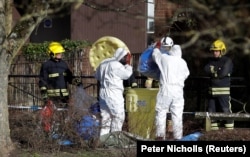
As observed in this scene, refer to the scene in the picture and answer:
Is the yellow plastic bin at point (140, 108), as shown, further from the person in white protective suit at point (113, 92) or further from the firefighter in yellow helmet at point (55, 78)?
the firefighter in yellow helmet at point (55, 78)

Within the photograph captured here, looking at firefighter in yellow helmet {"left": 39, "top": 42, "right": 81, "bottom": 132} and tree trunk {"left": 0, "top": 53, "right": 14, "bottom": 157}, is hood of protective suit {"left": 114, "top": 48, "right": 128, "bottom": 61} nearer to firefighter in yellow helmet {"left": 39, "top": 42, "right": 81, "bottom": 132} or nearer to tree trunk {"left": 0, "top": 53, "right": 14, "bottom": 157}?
firefighter in yellow helmet {"left": 39, "top": 42, "right": 81, "bottom": 132}

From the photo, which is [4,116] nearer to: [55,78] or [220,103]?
[55,78]

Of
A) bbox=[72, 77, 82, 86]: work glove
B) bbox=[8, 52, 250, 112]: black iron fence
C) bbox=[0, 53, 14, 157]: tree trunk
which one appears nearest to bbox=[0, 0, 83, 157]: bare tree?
bbox=[0, 53, 14, 157]: tree trunk

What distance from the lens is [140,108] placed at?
28.7ft

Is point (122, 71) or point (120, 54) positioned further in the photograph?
point (120, 54)

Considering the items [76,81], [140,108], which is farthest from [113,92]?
[76,81]

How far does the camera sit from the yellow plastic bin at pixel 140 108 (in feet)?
27.8

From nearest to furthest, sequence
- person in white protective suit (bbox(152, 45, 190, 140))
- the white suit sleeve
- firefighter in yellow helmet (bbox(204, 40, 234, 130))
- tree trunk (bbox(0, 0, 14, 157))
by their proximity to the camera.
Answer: tree trunk (bbox(0, 0, 14, 157))
person in white protective suit (bbox(152, 45, 190, 140))
the white suit sleeve
firefighter in yellow helmet (bbox(204, 40, 234, 130))

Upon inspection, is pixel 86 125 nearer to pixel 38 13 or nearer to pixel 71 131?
pixel 71 131

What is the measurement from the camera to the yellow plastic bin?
846 centimetres

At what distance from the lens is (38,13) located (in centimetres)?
638

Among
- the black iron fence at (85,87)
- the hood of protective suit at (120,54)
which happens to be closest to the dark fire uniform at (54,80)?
the black iron fence at (85,87)

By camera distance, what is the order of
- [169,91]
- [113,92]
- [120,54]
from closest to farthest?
1. [169,91]
2. [113,92]
3. [120,54]

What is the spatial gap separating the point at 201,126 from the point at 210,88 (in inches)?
26.7
